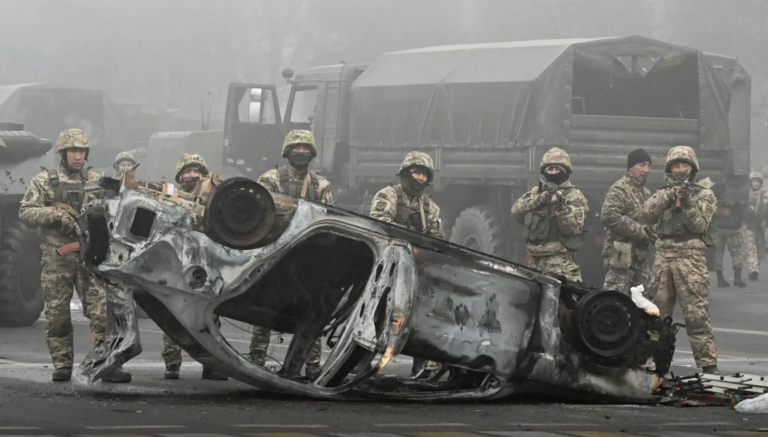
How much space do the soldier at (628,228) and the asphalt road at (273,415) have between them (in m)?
3.65

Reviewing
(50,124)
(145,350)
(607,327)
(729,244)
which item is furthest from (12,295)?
(50,124)

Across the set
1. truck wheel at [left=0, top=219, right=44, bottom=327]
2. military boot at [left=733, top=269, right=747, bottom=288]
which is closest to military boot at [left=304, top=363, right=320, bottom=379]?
truck wheel at [left=0, top=219, right=44, bottom=327]

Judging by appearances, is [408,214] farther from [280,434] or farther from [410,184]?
[280,434]

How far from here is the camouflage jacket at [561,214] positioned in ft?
33.4

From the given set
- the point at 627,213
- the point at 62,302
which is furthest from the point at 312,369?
the point at 627,213

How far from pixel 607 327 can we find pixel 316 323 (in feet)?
6.26

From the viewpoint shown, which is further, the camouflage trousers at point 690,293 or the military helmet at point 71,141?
the camouflage trousers at point 690,293

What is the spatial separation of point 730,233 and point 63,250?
12.5 m

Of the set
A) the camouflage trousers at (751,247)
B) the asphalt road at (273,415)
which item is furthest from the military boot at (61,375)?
the camouflage trousers at (751,247)

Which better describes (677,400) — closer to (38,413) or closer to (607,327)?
(607,327)

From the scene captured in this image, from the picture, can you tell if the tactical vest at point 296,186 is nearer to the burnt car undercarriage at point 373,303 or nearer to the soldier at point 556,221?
the burnt car undercarriage at point 373,303

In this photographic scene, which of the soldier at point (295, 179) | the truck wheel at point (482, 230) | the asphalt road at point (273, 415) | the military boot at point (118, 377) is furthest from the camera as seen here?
the truck wheel at point (482, 230)

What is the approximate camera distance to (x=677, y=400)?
309 inches

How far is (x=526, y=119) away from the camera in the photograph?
53.6ft
